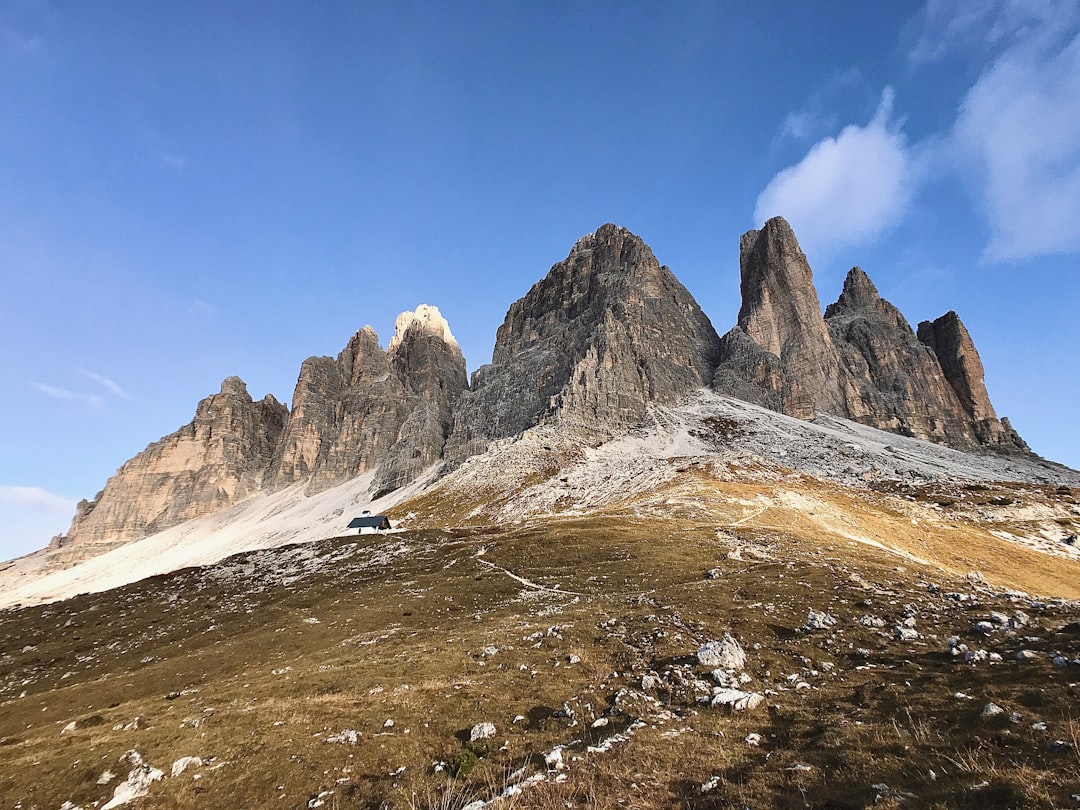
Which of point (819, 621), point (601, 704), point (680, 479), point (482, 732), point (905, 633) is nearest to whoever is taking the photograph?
point (482, 732)

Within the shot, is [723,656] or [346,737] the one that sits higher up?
[346,737]

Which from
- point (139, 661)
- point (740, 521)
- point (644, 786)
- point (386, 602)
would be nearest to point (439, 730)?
point (644, 786)

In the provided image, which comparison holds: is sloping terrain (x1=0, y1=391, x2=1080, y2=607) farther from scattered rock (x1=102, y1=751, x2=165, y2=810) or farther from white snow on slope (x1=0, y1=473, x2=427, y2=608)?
scattered rock (x1=102, y1=751, x2=165, y2=810)

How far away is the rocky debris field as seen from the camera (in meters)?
10.8

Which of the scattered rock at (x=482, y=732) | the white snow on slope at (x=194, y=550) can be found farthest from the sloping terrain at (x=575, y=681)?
the white snow on slope at (x=194, y=550)

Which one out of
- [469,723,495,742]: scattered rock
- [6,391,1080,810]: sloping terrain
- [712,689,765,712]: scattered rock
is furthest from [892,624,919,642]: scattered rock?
[469,723,495,742]: scattered rock

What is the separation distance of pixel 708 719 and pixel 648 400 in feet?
566

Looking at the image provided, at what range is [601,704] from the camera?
1698 centimetres

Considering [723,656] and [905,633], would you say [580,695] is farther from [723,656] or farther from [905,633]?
[905,633]

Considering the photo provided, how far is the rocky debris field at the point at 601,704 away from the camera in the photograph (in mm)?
10773

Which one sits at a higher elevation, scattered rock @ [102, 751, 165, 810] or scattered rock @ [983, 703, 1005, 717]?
Result: scattered rock @ [983, 703, 1005, 717]

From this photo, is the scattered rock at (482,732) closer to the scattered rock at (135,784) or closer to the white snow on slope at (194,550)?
the scattered rock at (135,784)

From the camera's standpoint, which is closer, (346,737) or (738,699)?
(738,699)

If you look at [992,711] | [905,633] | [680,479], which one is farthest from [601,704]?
[680,479]
